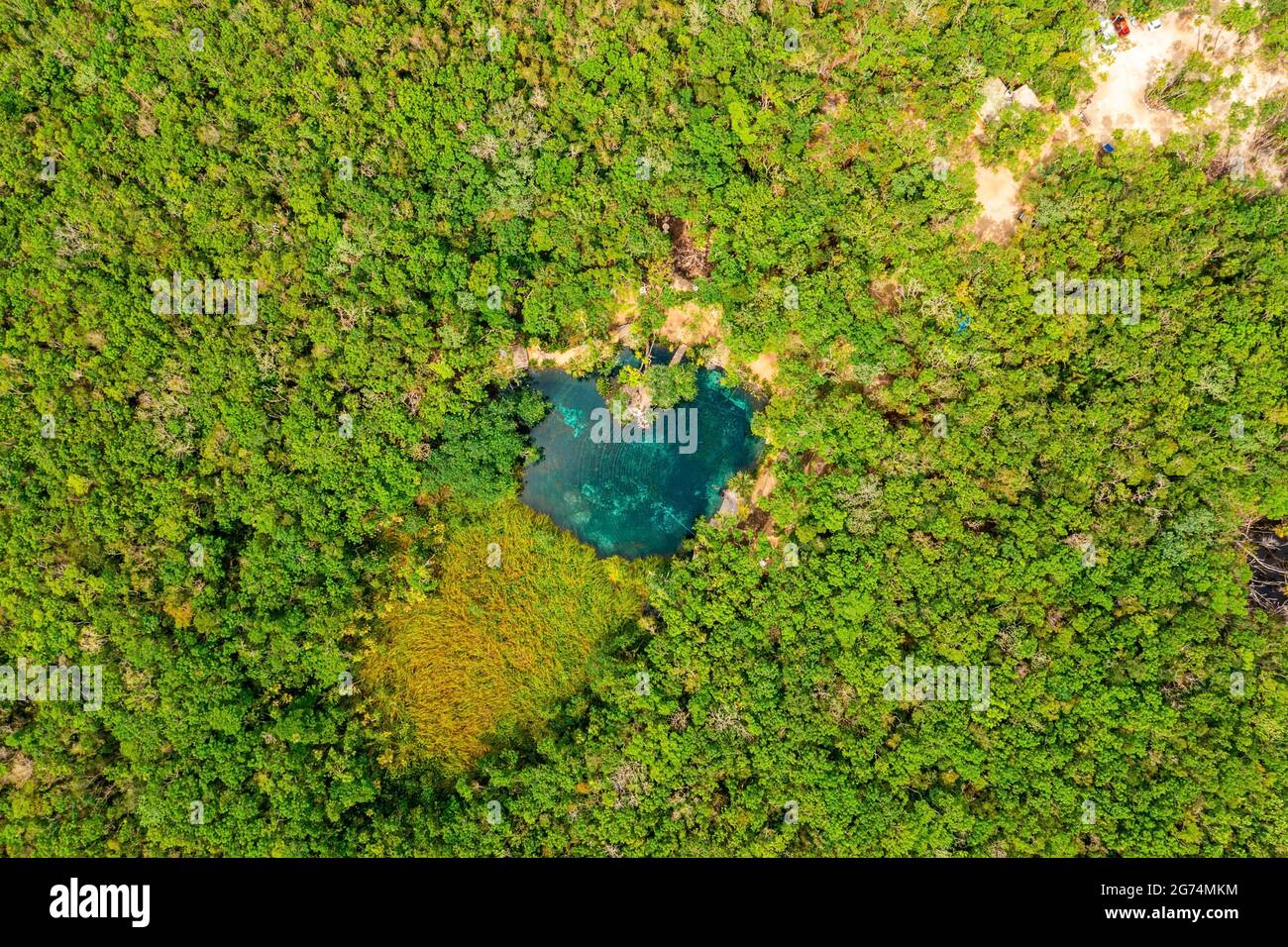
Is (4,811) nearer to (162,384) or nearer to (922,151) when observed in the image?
(162,384)

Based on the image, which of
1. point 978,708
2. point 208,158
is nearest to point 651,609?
point 978,708

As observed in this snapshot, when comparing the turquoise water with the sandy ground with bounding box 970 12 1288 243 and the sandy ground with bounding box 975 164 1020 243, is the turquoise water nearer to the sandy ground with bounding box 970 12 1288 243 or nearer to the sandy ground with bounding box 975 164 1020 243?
the sandy ground with bounding box 975 164 1020 243

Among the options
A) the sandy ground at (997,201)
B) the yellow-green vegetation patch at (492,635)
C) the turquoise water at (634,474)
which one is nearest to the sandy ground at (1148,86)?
the sandy ground at (997,201)

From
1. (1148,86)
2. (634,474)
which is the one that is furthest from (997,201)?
(634,474)

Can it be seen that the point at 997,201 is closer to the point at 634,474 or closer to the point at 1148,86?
the point at 1148,86

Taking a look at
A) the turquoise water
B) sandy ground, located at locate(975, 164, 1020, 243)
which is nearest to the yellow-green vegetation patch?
the turquoise water
